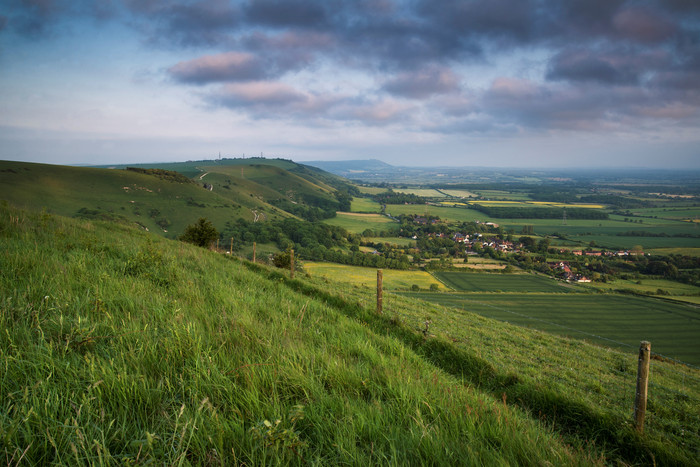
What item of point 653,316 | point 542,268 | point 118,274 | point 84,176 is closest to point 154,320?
point 118,274

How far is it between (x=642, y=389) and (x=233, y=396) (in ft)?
16.2

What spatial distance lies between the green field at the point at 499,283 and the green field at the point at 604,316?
12.6 ft

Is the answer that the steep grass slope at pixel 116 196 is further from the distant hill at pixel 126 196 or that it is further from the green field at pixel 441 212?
the green field at pixel 441 212

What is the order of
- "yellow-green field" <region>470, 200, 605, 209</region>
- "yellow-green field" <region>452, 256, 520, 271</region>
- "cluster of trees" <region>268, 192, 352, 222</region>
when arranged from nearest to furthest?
"yellow-green field" <region>452, 256, 520, 271</region>, "cluster of trees" <region>268, 192, 352, 222</region>, "yellow-green field" <region>470, 200, 605, 209</region>

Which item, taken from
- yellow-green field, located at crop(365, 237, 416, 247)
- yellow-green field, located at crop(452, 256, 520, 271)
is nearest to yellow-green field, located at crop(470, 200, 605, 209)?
yellow-green field, located at crop(365, 237, 416, 247)

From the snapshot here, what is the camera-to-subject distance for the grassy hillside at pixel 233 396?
1.92 m

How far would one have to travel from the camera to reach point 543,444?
7.70 ft

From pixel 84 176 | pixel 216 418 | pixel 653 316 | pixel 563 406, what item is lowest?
pixel 653 316

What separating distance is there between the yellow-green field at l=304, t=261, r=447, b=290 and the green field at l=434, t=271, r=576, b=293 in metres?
3.42

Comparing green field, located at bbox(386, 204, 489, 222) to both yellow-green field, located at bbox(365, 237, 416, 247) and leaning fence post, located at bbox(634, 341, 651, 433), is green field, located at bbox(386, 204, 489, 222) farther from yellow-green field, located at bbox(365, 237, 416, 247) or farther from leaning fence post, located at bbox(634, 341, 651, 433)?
leaning fence post, located at bbox(634, 341, 651, 433)

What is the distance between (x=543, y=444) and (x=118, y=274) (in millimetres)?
6852

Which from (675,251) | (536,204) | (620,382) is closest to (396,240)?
(675,251)

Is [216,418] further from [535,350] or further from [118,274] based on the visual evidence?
[535,350]

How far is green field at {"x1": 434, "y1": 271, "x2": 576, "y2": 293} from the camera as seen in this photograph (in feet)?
171
